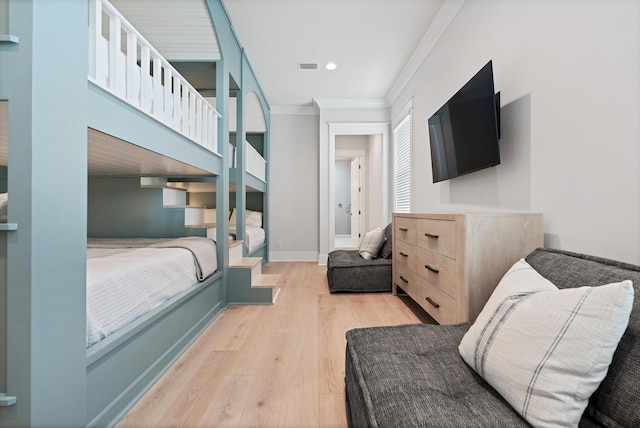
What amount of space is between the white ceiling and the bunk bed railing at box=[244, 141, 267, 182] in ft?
3.55

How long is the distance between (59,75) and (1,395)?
39.5 inches

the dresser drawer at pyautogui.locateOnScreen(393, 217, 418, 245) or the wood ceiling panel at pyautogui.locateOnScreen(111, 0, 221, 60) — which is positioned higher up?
the wood ceiling panel at pyautogui.locateOnScreen(111, 0, 221, 60)

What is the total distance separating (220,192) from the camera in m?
2.63

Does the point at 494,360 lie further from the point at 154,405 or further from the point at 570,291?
the point at 154,405

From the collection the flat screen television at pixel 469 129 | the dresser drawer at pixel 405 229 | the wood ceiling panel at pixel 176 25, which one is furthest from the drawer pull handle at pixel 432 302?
the wood ceiling panel at pixel 176 25

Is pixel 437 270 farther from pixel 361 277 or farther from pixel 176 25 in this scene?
pixel 176 25

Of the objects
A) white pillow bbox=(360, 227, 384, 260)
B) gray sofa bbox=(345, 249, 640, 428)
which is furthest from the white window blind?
gray sofa bbox=(345, 249, 640, 428)

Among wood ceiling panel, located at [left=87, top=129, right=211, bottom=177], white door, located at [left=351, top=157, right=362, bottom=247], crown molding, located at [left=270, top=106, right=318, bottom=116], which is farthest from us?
white door, located at [left=351, top=157, right=362, bottom=247]

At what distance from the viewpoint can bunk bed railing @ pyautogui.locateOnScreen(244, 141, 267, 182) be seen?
3.71 metres

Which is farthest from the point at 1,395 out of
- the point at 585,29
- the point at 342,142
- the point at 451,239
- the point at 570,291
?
the point at 342,142

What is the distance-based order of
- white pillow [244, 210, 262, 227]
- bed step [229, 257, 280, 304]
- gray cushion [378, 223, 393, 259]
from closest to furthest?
bed step [229, 257, 280, 304]
gray cushion [378, 223, 393, 259]
white pillow [244, 210, 262, 227]

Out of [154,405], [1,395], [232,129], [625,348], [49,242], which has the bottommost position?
[154,405]

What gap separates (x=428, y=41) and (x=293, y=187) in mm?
3061

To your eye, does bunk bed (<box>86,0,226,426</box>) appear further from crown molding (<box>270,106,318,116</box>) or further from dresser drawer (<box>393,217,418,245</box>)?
crown molding (<box>270,106,318,116</box>)
